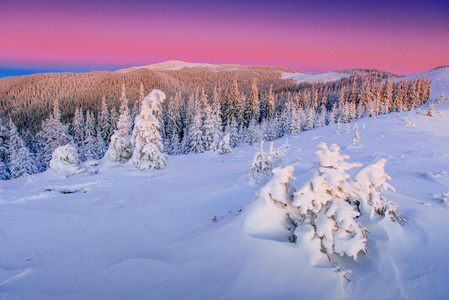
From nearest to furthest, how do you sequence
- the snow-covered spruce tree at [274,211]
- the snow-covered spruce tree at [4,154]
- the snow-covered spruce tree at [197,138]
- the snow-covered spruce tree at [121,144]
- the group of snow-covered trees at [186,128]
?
the snow-covered spruce tree at [274,211]
the snow-covered spruce tree at [121,144]
the snow-covered spruce tree at [4,154]
the group of snow-covered trees at [186,128]
the snow-covered spruce tree at [197,138]

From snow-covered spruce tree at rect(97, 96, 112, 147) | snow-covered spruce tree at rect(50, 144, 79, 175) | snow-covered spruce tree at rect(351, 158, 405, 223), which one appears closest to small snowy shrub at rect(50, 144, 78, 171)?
snow-covered spruce tree at rect(50, 144, 79, 175)

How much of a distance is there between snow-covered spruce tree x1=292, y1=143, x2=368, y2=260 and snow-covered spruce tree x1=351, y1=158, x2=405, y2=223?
0.42 m

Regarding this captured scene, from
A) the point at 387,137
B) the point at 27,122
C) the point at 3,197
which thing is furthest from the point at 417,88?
the point at 27,122

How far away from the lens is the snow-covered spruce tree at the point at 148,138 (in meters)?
13.3

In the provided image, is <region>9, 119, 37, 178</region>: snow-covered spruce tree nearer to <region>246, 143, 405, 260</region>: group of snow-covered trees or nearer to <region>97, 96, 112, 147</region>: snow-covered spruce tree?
<region>97, 96, 112, 147</region>: snow-covered spruce tree

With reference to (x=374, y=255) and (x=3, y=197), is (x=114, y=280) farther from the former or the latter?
(x=3, y=197)

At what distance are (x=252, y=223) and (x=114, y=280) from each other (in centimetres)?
210

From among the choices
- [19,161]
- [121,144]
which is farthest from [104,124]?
[121,144]

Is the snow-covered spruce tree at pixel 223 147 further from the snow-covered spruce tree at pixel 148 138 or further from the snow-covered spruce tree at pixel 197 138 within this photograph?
the snow-covered spruce tree at pixel 197 138

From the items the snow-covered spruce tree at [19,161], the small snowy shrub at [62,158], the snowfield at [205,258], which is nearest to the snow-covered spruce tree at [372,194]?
the snowfield at [205,258]

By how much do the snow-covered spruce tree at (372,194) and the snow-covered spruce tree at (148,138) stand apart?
38.3ft

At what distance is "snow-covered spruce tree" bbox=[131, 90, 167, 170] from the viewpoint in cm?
1332

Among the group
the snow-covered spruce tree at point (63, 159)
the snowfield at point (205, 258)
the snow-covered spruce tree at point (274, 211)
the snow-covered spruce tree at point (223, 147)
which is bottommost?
the snow-covered spruce tree at point (223, 147)

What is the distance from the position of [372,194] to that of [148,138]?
12591 millimetres
